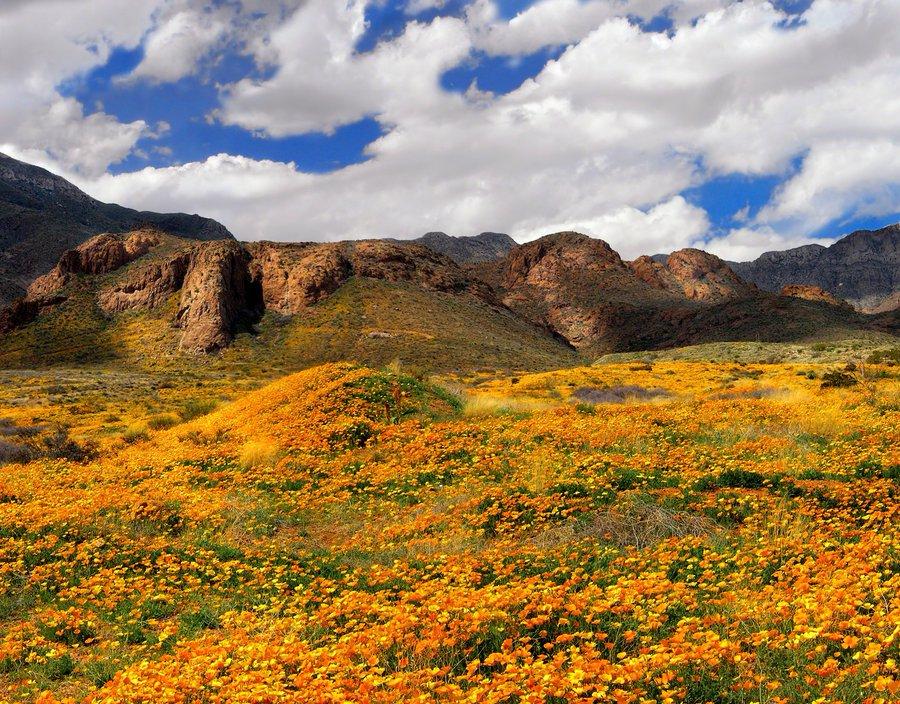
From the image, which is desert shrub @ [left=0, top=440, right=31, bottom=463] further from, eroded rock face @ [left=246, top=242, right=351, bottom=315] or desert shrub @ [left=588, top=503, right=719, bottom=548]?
eroded rock face @ [left=246, top=242, right=351, bottom=315]

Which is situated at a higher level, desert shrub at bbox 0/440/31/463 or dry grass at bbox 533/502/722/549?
dry grass at bbox 533/502/722/549

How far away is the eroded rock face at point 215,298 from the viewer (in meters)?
92.2

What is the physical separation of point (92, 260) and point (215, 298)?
131ft

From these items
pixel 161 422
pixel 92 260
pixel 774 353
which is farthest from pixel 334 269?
pixel 161 422

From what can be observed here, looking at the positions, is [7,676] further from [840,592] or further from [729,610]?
[840,592]

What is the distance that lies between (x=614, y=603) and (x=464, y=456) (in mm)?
8012

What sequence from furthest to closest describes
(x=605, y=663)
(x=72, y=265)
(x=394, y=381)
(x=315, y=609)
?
(x=72, y=265)
(x=394, y=381)
(x=315, y=609)
(x=605, y=663)

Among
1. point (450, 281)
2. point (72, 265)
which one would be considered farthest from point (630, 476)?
point (72, 265)

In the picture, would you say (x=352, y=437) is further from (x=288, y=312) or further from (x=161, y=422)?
(x=288, y=312)

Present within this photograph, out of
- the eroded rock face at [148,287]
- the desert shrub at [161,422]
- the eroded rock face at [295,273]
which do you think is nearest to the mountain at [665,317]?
the eroded rock face at [295,273]

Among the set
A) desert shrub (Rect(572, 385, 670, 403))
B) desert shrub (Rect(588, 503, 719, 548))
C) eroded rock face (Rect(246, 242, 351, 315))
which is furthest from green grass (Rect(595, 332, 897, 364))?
eroded rock face (Rect(246, 242, 351, 315))

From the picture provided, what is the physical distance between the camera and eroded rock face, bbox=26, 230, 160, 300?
115188mm

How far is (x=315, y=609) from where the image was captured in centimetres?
734

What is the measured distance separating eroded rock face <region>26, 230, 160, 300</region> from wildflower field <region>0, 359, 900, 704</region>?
115 metres
